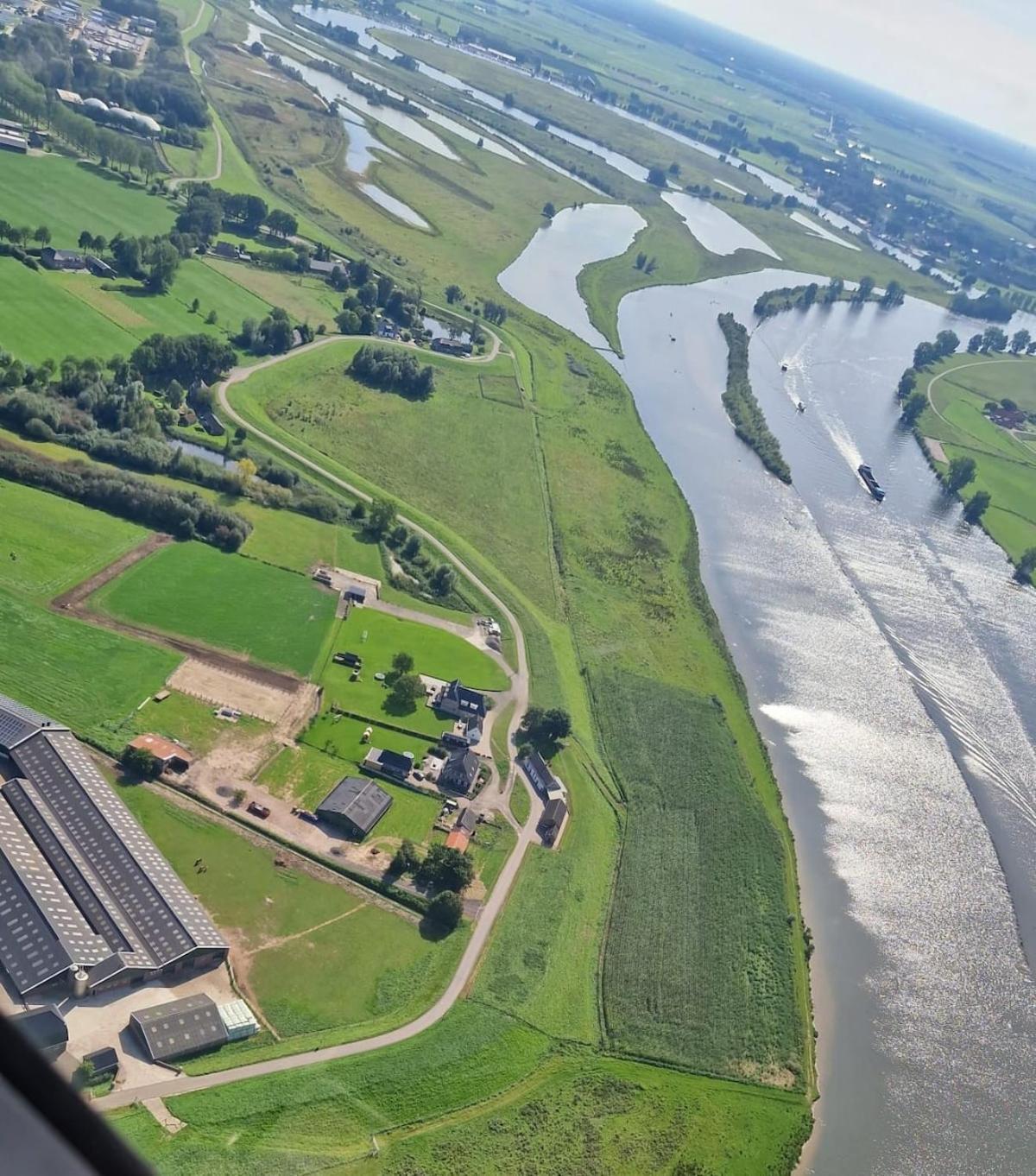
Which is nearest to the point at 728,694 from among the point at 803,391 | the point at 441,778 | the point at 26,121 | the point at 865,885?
the point at 865,885

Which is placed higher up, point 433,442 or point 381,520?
point 433,442

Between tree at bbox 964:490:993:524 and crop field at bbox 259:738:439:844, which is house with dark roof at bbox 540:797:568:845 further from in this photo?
tree at bbox 964:490:993:524

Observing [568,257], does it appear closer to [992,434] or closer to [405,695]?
[992,434]

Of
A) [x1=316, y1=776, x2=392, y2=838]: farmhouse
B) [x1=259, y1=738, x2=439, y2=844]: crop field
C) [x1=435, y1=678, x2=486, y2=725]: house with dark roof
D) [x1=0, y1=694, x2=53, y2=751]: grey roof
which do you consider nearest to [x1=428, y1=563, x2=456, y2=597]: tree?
[x1=435, y1=678, x2=486, y2=725]: house with dark roof

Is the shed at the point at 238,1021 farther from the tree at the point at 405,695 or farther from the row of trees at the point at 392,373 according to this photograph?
the row of trees at the point at 392,373

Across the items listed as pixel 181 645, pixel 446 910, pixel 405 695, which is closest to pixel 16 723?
pixel 181 645

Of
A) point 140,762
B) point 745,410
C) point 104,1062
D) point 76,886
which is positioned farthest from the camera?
point 745,410
